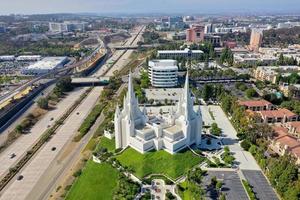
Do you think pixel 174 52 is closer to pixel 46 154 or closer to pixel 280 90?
pixel 280 90

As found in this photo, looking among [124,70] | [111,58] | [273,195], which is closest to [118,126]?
[273,195]

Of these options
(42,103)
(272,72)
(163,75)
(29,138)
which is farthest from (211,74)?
(29,138)

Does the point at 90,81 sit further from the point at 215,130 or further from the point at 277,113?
the point at 277,113

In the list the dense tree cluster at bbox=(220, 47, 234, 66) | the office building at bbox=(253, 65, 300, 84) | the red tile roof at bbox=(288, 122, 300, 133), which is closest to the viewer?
the red tile roof at bbox=(288, 122, 300, 133)

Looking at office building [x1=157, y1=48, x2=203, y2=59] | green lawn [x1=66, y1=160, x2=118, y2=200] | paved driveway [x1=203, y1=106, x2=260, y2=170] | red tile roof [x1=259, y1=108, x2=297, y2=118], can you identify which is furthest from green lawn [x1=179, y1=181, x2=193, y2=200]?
office building [x1=157, y1=48, x2=203, y2=59]

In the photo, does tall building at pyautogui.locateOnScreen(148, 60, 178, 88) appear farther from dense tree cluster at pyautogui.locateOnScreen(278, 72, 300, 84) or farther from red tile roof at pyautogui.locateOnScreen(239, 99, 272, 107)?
dense tree cluster at pyautogui.locateOnScreen(278, 72, 300, 84)

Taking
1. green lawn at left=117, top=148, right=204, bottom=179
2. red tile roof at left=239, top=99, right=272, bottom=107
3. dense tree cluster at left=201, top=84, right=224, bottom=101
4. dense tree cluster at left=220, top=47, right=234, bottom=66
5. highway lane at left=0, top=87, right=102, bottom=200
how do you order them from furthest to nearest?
dense tree cluster at left=220, top=47, right=234, bottom=66 < dense tree cluster at left=201, top=84, right=224, bottom=101 < red tile roof at left=239, top=99, right=272, bottom=107 < green lawn at left=117, top=148, right=204, bottom=179 < highway lane at left=0, top=87, right=102, bottom=200
